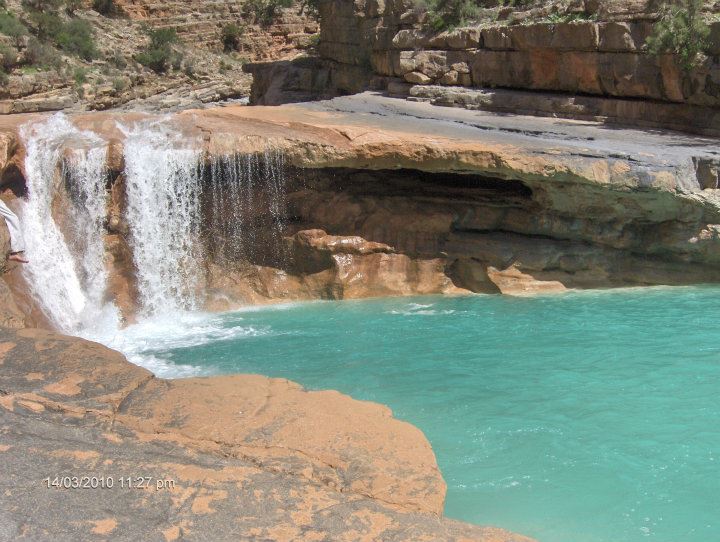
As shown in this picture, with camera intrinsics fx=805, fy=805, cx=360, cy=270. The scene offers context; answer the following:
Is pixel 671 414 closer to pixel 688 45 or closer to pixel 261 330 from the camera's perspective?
pixel 261 330

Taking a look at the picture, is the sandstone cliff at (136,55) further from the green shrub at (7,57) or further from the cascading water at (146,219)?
the cascading water at (146,219)

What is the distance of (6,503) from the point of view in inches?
171

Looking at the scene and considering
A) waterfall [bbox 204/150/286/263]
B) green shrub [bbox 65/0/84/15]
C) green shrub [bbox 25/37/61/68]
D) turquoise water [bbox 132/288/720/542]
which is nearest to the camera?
turquoise water [bbox 132/288/720/542]

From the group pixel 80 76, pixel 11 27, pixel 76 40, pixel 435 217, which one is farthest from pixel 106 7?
pixel 435 217

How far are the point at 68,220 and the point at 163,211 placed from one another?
4.26ft

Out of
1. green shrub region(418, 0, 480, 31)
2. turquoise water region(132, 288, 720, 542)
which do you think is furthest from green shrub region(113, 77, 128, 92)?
turquoise water region(132, 288, 720, 542)

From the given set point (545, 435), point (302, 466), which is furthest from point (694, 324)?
point (302, 466)

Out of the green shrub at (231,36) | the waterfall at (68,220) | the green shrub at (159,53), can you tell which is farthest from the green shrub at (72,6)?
the waterfall at (68,220)

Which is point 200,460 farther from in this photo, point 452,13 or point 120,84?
point 120,84

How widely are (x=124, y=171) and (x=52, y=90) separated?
1815cm
